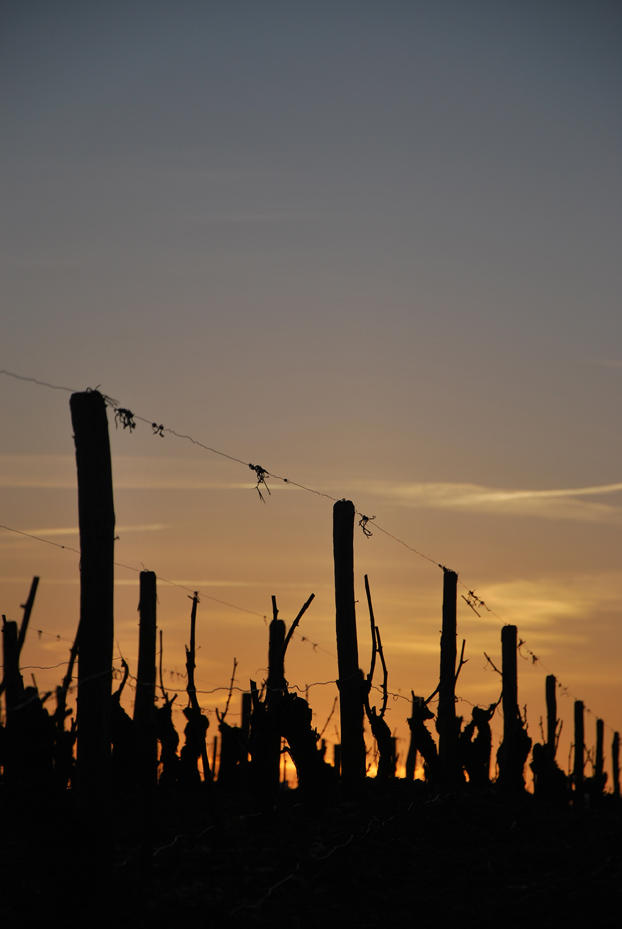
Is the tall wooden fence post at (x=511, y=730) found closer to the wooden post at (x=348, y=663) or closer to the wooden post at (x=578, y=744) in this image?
the wooden post at (x=578, y=744)

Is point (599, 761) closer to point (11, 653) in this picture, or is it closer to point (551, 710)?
point (551, 710)

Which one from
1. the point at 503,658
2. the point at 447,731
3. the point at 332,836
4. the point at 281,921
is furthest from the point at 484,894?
the point at 503,658

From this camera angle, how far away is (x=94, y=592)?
778cm

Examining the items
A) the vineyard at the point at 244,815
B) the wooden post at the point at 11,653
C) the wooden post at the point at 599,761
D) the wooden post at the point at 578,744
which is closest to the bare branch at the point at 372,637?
the vineyard at the point at 244,815

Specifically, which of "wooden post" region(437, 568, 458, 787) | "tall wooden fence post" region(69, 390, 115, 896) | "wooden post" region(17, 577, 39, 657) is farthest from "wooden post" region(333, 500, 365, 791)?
"wooden post" region(17, 577, 39, 657)

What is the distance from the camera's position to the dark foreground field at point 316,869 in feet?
23.1

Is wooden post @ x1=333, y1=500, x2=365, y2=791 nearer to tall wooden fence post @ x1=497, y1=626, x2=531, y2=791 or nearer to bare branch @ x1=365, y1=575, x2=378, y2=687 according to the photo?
bare branch @ x1=365, y1=575, x2=378, y2=687

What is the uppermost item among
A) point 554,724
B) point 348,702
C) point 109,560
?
point 109,560

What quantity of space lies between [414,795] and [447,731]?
265 centimetres

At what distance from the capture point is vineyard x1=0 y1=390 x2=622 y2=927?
7.14 meters

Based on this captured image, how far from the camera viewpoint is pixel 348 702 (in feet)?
41.3

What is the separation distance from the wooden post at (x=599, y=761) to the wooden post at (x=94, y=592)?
21965mm

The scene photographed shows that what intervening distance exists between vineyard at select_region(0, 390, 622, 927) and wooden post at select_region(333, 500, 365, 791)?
2 centimetres

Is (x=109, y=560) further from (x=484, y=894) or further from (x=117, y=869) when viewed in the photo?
(x=484, y=894)
